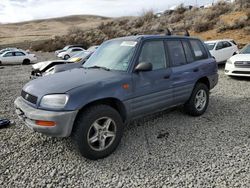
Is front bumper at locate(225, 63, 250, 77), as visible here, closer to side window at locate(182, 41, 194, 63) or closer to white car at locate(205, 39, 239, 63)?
white car at locate(205, 39, 239, 63)

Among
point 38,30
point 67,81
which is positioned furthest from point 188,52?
point 38,30

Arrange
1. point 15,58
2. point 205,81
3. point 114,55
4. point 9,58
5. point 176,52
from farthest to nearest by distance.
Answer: point 15,58 → point 9,58 → point 205,81 → point 176,52 → point 114,55

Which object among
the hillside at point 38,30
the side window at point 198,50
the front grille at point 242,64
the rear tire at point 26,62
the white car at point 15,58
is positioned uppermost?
the side window at point 198,50

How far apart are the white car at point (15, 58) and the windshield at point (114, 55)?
19247 millimetres

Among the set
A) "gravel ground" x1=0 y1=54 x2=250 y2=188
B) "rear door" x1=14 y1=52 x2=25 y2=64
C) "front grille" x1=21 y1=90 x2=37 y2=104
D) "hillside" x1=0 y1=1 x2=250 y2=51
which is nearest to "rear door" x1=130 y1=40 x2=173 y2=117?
"gravel ground" x1=0 y1=54 x2=250 y2=188

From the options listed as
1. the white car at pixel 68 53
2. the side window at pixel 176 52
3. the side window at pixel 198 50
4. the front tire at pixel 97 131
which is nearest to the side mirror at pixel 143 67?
the front tire at pixel 97 131

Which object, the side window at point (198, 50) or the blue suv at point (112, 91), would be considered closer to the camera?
the blue suv at point (112, 91)

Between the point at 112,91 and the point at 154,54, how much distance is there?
1.24 meters

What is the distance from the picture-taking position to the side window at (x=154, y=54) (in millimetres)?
4509

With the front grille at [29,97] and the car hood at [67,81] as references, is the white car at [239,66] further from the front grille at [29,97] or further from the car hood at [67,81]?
the front grille at [29,97]

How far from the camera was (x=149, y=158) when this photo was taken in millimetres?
3918

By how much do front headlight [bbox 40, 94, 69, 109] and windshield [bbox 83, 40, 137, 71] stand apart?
45.6 inches

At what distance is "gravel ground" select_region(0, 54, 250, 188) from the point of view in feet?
11.1

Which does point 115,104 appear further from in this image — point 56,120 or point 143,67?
point 56,120
